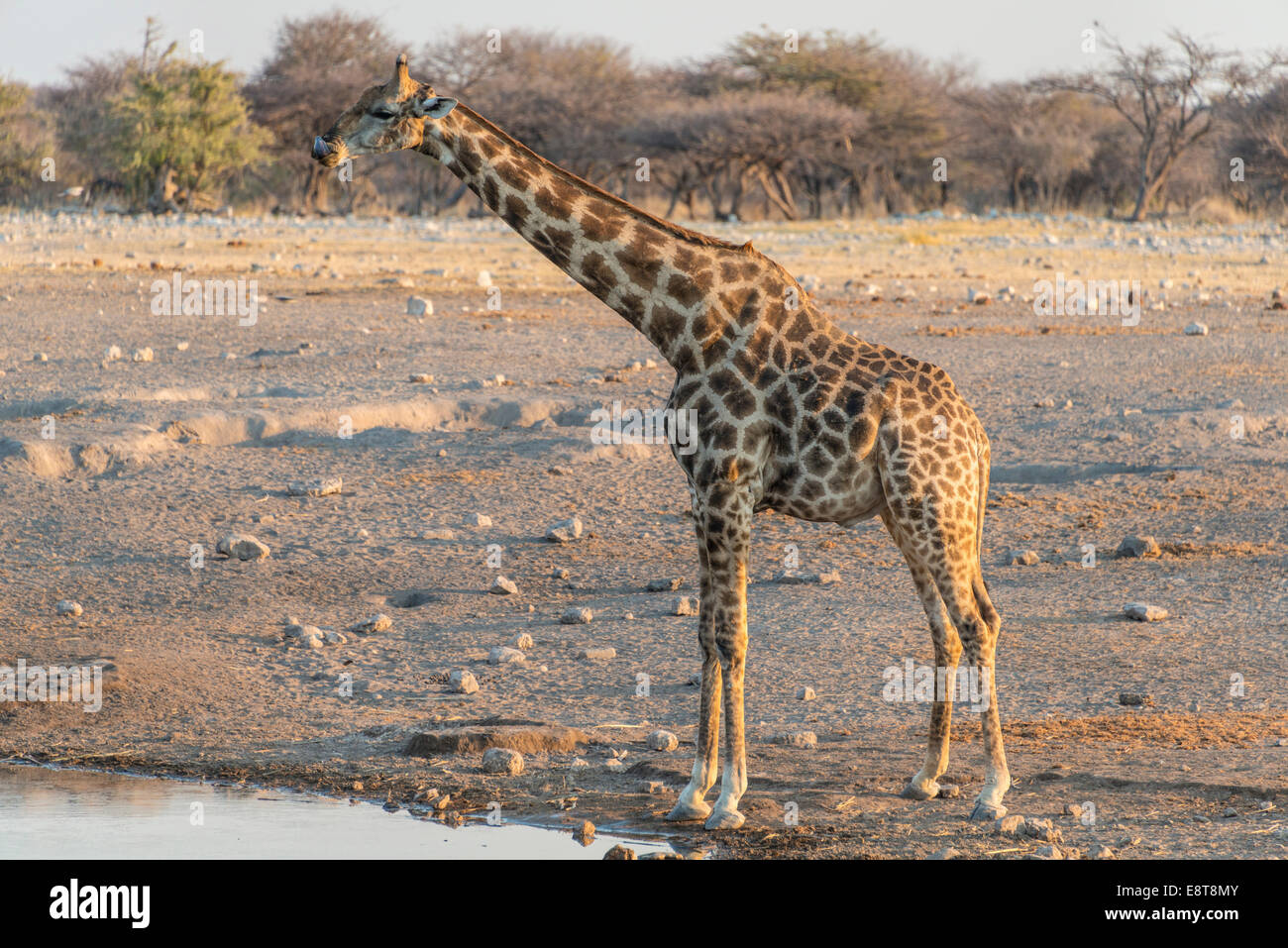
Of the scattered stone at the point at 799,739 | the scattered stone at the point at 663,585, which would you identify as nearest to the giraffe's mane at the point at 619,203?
the scattered stone at the point at 799,739

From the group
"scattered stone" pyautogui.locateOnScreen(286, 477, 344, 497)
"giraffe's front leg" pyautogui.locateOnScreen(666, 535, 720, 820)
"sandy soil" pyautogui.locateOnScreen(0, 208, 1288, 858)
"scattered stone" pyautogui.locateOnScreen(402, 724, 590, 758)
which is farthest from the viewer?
"scattered stone" pyautogui.locateOnScreen(286, 477, 344, 497)

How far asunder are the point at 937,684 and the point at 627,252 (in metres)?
1.72

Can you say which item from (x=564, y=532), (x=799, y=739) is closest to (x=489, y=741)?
(x=799, y=739)

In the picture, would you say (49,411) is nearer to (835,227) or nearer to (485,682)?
(485,682)

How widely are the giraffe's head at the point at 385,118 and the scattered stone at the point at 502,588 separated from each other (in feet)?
9.82

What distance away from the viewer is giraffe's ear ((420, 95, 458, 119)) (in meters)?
5.34

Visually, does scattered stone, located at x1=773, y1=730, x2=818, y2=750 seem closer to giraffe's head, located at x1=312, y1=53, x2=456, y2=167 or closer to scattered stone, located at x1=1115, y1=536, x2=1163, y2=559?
giraffe's head, located at x1=312, y1=53, x2=456, y2=167

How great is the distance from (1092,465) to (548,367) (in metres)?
4.25

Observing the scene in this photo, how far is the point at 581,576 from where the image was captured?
8.18m

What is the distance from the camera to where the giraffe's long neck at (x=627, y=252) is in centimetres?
535

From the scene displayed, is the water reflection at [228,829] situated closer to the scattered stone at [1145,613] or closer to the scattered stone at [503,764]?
the scattered stone at [503,764]

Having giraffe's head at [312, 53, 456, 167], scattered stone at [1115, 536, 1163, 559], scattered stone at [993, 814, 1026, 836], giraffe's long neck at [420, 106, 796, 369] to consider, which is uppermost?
giraffe's head at [312, 53, 456, 167]

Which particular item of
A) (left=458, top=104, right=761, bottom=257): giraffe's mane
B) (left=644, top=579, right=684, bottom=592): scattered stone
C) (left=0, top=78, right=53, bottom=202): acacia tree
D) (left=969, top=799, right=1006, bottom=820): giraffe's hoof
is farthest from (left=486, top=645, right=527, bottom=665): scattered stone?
(left=0, top=78, right=53, bottom=202): acacia tree

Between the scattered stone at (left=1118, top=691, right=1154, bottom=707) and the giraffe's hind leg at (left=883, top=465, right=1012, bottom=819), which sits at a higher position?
the giraffe's hind leg at (left=883, top=465, right=1012, bottom=819)
